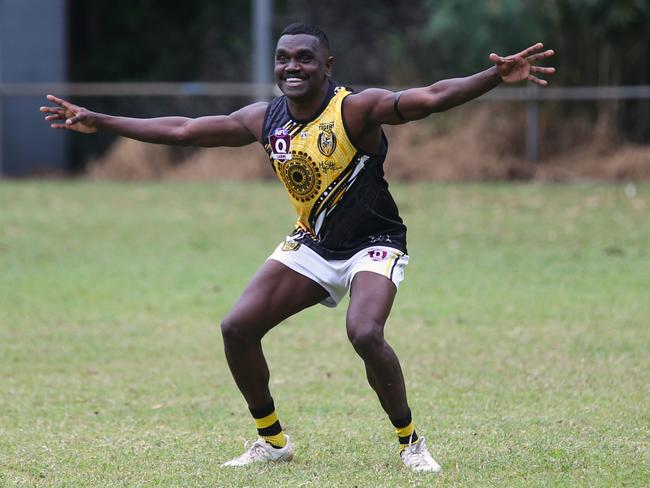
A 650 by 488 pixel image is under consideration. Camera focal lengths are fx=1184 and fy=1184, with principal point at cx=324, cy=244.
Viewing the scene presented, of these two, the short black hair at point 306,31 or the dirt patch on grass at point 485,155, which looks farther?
the dirt patch on grass at point 485,155

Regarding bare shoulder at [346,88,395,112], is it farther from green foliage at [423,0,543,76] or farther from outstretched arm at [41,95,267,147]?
green foliage at [423,0,543,76]

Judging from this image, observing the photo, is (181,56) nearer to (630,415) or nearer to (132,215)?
(132,215)

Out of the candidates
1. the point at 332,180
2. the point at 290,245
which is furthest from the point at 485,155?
the point at 332,180

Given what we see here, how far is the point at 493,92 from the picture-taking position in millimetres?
21469

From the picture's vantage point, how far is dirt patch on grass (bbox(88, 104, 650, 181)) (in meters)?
20.8

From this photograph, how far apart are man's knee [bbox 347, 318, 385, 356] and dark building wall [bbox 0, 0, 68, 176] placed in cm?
1900

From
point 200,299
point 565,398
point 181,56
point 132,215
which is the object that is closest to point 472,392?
point 565,398

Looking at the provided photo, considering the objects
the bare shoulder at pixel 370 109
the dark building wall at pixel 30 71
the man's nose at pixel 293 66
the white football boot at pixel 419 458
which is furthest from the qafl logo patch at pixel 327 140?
the dark building wall at pixel 30 71

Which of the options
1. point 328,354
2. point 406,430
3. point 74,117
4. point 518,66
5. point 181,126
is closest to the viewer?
point 518,66

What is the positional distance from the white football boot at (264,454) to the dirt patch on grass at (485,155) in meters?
15.1

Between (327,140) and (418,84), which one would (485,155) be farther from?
(327,140)

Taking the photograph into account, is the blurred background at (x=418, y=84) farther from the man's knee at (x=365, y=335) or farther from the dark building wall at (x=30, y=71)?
the man's knee at (x=365, y=335)

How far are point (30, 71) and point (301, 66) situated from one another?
19.4m

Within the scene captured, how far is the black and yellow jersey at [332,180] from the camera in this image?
6.01 metres
